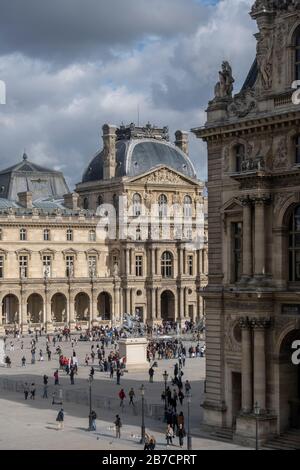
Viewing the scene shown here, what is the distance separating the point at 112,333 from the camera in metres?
99.5

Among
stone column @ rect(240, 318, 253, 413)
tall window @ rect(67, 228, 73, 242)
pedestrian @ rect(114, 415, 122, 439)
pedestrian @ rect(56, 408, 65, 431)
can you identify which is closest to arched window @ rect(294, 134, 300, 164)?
stone column @ rect(240, 318, 253, 413)

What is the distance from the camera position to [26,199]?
114 meters

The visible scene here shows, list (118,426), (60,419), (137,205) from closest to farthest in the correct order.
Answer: (118,426) < (60,419) < (137,205)

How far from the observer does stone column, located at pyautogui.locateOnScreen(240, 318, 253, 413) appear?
40969 mm

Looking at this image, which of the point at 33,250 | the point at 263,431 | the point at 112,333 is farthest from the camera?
the point at 33,250

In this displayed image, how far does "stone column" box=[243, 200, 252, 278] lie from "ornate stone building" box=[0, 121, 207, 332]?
68.0m

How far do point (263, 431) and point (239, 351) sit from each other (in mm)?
3637

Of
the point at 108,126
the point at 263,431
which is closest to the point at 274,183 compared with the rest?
the point at 263,431

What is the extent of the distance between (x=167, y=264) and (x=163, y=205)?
283 inches

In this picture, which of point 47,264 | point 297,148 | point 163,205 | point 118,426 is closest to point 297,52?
point 297,148

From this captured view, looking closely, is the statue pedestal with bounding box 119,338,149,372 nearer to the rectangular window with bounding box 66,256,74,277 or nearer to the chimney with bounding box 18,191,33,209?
the rectangular window with bounding box 66,256,74,277

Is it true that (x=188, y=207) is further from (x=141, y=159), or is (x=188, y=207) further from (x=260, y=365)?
(x=260, y=365)
